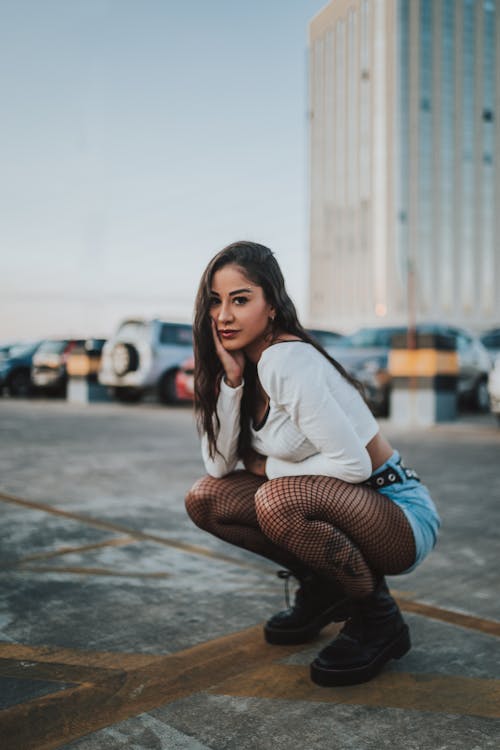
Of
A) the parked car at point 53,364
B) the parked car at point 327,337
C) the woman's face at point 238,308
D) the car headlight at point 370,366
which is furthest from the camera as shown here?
the parked car at point 53,364

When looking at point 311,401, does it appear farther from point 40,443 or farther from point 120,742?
point 40,443

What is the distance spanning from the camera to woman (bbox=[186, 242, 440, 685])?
6.61ft

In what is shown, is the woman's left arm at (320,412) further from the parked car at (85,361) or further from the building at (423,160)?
the building at (423,160)

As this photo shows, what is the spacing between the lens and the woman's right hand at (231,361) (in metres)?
2.17

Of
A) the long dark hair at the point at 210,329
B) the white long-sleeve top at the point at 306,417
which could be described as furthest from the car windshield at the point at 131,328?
the white long-sleeve top at the point at 306,417

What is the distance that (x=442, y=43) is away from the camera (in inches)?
3196

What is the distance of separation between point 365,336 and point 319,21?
100005 millimetres

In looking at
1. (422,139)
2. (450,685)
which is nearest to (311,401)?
(450,685)

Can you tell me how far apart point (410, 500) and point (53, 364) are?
1526 cm

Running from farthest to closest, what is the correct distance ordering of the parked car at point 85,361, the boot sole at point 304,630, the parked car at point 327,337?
1. the parked car at point 85,361
2. the parked car at point 327,337
3. the boot sole at point 304,630

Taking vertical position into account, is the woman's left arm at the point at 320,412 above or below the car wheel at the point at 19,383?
above

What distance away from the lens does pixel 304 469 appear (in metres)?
2.12

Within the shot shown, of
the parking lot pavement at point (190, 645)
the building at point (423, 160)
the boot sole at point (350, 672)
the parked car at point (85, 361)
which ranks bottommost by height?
the parking lot pavement at point (190, 645)

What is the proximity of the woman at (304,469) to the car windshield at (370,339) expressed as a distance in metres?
9.78
